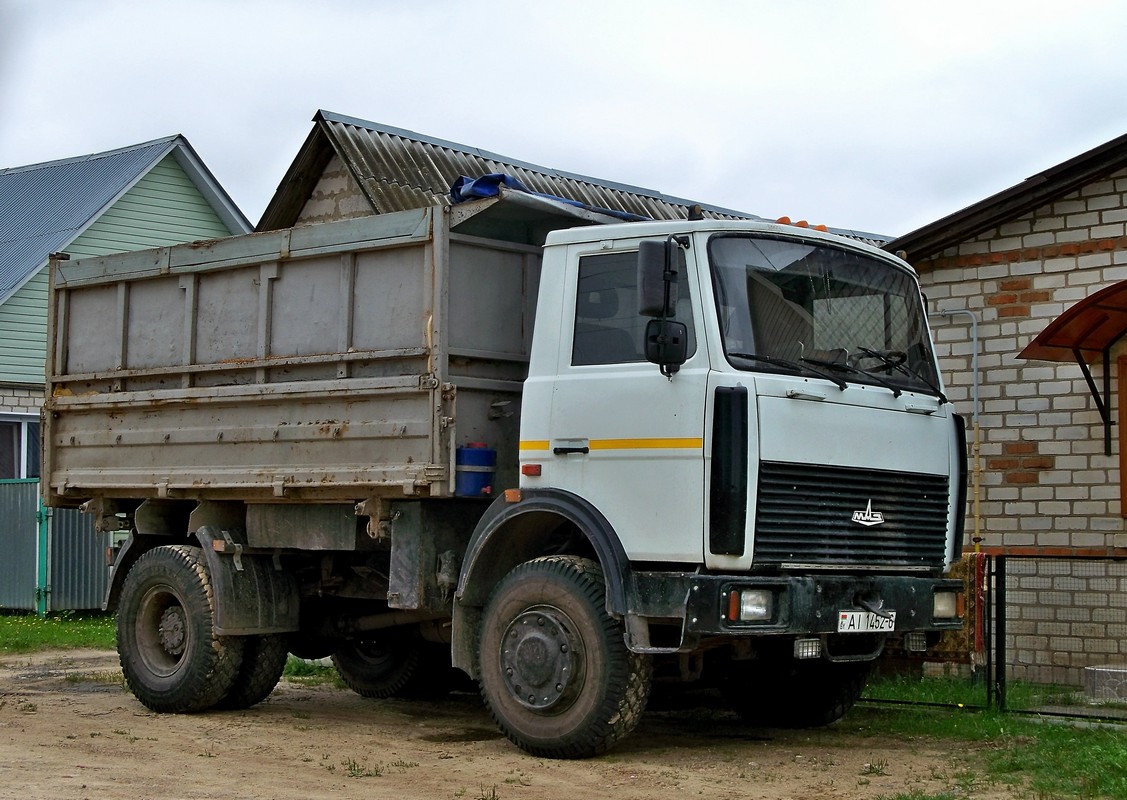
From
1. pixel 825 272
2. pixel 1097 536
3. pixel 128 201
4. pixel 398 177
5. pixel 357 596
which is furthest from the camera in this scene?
pixel 128 201

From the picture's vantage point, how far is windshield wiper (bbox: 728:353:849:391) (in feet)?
27.6

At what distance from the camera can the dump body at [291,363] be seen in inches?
369

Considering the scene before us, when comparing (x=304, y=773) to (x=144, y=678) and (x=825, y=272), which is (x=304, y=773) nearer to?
(x=144, y=678)

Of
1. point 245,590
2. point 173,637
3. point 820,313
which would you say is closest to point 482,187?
point 820,313

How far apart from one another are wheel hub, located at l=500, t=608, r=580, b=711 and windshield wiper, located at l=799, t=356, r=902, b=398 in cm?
199

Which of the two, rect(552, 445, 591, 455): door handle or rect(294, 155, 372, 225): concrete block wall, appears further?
rect(294, 155, 372, 225): concrete block wall

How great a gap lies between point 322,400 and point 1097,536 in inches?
252

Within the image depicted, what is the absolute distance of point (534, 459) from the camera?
8883 millimetres

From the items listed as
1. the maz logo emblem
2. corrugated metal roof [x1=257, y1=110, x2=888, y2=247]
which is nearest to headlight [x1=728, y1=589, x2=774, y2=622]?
the maz logo emblem

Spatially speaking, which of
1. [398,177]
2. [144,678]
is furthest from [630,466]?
[398,177]

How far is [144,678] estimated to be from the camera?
11.0 metres

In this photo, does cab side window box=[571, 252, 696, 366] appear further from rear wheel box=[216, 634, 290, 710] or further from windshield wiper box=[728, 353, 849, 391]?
rear wheel box=[216, 634, 290, 710]

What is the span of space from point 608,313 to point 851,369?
142cm

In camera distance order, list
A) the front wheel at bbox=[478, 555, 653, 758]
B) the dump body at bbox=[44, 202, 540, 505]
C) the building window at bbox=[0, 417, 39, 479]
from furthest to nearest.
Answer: the building window at bbox=[0, 417, 39, 479]
the dump body at bbox=[44, 202, 540, 505]
the front wheel at bbox=[478, 555, 653, 758]
